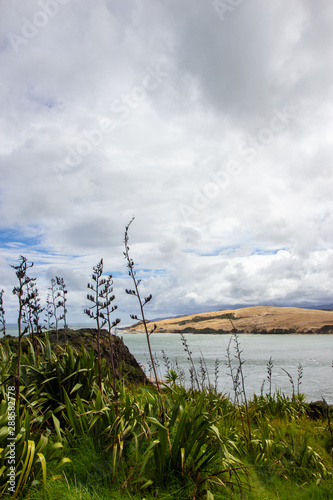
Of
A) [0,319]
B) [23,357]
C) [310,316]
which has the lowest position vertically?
[310,316]

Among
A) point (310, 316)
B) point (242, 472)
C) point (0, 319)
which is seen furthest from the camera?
point (310, 316)

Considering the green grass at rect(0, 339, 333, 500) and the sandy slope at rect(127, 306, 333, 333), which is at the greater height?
the green grass at rect(0, 339, 333, 500)

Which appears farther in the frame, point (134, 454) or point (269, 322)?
point (269, 322)

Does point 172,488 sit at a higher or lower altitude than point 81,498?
lower

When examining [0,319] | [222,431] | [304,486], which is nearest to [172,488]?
[222,431]

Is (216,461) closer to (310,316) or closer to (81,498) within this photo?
(81,498)

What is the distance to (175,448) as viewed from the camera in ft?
10.7

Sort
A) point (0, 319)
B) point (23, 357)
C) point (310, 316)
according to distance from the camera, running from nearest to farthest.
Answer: point (23, 357) → point (0, 319) → point (310, 316)

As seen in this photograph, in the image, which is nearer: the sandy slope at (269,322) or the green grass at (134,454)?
the green grass at (134,454)

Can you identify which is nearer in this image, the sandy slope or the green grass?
the green grass

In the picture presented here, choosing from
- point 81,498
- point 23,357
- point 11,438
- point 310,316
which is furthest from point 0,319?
point 310,316

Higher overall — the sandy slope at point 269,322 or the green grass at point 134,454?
the green grass at point 134,454

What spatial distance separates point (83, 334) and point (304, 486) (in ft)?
25.7

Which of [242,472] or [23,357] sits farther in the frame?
[23,357]
